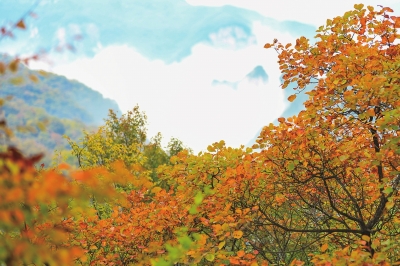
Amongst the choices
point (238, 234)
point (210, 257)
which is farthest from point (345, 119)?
point (210, 257)

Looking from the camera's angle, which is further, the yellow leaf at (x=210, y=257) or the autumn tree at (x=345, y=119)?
the autumn tree at (x=345, y=119)

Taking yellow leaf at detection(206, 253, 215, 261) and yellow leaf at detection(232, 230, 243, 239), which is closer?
yellow leaf at detection(206, 253, 215, 261)

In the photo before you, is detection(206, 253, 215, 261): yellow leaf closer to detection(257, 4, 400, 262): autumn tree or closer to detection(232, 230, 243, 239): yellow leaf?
detection(232, 230, 243, 239): yellow leaf

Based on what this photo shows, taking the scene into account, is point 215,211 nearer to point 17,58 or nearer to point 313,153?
point 313,153

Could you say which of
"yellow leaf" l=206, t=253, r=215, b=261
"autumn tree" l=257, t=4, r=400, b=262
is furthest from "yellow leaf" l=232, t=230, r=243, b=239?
"autumn tree" l=257, t=4, r=400, b=262

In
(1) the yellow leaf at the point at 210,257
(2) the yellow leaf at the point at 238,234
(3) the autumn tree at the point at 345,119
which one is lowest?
(1) the yellow leaf at the point at 210,257

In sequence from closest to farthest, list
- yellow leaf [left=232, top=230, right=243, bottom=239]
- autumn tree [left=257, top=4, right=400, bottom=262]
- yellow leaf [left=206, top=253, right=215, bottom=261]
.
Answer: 1. yellow leaf [left=206, top=253, right=215, bottom=261]
2. yellow leaf [left=232, top=230, right=243, bottom=239]
3. autumn tree [left=257, top=4, right=400, bottom=262]

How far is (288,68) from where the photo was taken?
802 centimetres

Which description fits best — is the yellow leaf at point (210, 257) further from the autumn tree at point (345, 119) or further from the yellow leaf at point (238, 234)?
the autumn tree at point (345, 119)

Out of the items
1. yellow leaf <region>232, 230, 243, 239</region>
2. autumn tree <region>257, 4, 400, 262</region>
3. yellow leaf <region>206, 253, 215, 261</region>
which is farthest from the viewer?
autumn tree <region>257, 4, 400, 262</region>

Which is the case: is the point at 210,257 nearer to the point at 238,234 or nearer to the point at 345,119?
the point at 238,234

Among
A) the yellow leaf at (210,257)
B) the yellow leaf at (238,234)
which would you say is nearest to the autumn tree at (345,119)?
the yellow leaf at (238,234)

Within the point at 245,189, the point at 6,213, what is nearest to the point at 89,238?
the point at 245,189

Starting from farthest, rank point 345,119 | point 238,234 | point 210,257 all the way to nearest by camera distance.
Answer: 1. point 345,119
2. point 238,234
3. point 210,257
